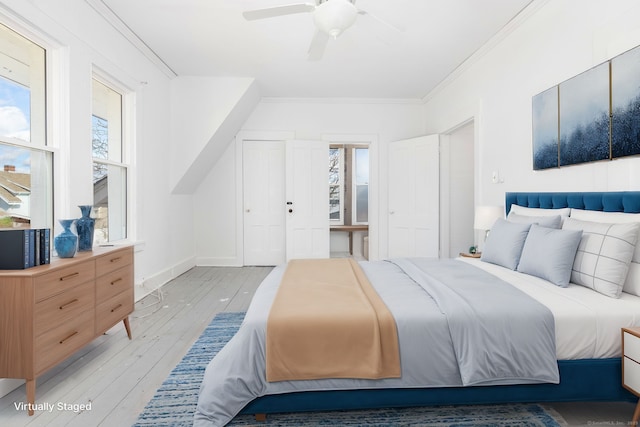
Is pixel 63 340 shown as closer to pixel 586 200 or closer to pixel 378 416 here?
pixel 378 416

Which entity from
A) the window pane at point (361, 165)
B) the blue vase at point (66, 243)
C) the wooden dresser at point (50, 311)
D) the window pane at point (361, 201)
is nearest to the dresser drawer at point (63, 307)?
the wooden dresser at point (50, 311)

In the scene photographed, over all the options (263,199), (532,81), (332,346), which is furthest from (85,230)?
(532,81)

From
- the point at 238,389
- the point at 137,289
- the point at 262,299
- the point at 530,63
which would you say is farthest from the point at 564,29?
the point at 137,289

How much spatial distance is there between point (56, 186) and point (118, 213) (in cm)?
97

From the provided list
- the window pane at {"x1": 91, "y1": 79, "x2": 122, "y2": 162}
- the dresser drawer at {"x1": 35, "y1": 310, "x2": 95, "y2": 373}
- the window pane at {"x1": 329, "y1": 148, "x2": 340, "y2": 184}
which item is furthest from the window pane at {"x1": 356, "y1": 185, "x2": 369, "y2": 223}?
the dresser drawer at {"x1": 35, "y1": 310, "x2": 95, "y2": 373}

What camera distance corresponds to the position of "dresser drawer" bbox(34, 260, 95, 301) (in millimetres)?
1687

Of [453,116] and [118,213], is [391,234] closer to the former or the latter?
[453,116]

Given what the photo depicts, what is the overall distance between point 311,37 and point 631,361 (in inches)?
134

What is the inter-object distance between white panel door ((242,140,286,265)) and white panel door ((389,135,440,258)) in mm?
1807

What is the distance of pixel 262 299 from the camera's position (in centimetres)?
186

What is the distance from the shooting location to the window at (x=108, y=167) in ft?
9.83

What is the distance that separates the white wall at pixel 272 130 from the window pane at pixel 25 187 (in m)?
2.91

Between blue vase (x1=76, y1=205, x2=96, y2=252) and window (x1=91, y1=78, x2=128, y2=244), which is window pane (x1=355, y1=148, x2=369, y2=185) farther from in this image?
blue vase (x1=76, y1=205, x2=96, y2=252)

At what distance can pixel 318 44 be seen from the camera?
2.67 meters
